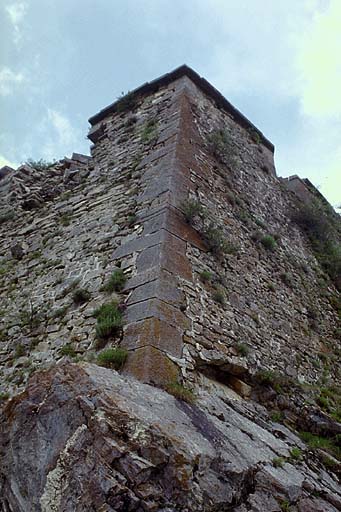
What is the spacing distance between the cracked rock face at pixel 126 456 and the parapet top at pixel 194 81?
6852mm

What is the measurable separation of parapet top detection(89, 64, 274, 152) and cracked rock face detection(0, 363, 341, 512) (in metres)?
6.85

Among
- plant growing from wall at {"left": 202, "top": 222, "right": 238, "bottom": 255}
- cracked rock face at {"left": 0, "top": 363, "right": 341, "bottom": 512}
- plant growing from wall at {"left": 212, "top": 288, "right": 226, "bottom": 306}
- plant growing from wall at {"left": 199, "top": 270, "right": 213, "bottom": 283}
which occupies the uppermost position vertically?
plant growing from wall at {"left": 202, "top": 222, "right": 238, "bottom": 255}

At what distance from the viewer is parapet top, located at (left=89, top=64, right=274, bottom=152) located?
8844 mm

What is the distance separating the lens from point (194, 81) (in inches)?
350

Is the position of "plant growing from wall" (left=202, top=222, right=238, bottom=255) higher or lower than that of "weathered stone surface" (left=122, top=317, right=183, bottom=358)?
higher

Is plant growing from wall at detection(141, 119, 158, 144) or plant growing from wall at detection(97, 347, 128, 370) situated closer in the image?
plant growing from wall at detection(97, 347, 128, 370)

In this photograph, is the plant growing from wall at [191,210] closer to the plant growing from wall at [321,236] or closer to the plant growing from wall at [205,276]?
the plant growing from wall at [205,276]

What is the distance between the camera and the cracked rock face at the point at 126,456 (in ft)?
8.64

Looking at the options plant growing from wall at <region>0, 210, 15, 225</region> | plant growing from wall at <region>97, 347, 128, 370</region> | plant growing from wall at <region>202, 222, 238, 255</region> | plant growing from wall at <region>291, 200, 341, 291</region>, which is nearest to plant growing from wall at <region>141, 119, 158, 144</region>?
plant growing from wall at <region>202, 222, 238, 255</region>

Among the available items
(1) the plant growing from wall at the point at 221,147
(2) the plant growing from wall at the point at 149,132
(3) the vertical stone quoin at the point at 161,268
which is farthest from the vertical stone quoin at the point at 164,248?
(1) the plant growing from wall at the point at 221,147

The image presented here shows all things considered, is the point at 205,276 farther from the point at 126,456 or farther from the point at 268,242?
the point at 126,456

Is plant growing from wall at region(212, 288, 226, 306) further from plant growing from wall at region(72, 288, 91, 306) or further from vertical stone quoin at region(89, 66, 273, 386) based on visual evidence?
plant growing from wall at region(72, 288, 91, 306)

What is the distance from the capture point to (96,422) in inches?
112

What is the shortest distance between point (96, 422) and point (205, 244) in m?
3.22
